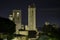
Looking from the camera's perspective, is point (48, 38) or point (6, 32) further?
point (48, 38)

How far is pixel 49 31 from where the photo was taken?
5965 mm

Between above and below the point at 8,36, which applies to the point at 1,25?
above

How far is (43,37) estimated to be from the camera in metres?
5.66

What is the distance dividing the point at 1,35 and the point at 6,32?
171 mm

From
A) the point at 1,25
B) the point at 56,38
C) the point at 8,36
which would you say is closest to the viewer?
the point at 1,25

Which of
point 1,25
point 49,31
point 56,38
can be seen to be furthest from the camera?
point 49,31

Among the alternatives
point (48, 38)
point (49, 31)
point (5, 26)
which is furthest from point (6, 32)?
point (49, 31)

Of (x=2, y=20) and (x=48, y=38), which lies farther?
(x=48, y=38)

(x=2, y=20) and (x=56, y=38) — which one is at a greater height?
(x=2, y=20)

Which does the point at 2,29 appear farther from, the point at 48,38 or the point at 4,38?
the point at 48,38

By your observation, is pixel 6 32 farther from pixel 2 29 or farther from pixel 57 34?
pixel 57 34

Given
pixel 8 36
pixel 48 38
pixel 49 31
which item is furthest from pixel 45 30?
pixel 8 36

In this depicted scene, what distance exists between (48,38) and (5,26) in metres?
1.80

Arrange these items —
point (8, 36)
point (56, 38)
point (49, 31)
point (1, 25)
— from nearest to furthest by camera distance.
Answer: point (1, 25) < point (8, 36) < point (56, 38) < point (49, 31)
